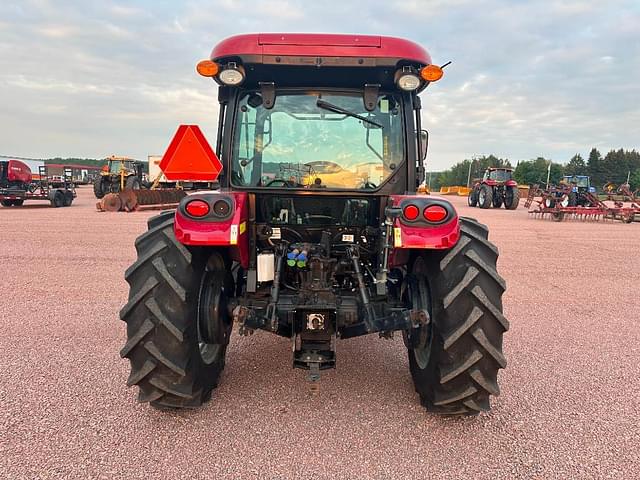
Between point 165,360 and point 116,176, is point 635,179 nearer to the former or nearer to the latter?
point 116,176

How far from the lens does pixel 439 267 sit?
2.54 meters

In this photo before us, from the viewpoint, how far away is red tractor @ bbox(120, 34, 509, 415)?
8.14 feet

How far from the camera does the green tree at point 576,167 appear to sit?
267 ft

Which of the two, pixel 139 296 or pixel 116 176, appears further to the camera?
pixel 116 176

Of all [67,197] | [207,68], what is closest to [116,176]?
[67,197]

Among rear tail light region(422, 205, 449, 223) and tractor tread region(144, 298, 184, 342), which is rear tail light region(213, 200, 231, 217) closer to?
tractor tread region(144, 298, 184, 342)

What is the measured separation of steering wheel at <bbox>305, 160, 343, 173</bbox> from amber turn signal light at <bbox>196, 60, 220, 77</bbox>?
2.83 ft

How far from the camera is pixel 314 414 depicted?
2707mm

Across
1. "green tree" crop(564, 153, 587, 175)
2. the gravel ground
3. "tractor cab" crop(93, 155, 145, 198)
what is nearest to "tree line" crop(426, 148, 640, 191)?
"green tree" crop(564, 153, 587, 175)

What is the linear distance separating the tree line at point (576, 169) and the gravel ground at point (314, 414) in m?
66.8

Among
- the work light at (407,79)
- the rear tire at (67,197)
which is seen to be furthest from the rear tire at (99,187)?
the work light at (407,79)

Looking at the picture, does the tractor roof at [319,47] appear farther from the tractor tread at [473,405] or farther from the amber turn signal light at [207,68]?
the tractor tread at [473,405]

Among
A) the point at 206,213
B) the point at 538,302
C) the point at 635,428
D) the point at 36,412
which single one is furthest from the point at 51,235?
the point at 635,428

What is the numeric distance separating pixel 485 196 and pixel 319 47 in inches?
937
